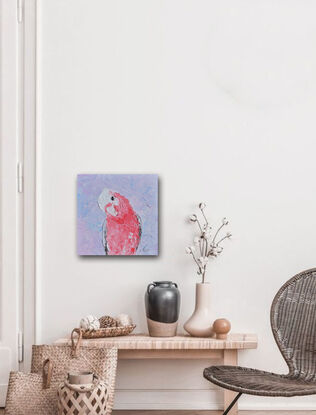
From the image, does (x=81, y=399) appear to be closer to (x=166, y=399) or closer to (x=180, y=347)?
(x=180, y=347)

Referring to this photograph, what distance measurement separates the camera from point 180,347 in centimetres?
335

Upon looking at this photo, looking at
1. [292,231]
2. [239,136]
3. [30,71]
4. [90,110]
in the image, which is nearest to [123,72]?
[90,110]

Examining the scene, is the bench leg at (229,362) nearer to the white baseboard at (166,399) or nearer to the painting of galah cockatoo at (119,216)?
the white baseboard at (166,399)

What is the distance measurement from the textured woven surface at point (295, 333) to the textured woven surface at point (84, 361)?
544mm

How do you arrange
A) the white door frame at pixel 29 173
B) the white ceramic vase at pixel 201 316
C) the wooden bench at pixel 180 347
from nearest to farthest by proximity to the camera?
1. the wooden bench at pixel 180 347
2. the white ceramic vase at pixel 201 316
3. the white door frame at pixel 29 173

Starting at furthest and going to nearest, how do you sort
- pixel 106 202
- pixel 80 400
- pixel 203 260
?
pixel 106 202
pixel 203 260
pixel 80 400

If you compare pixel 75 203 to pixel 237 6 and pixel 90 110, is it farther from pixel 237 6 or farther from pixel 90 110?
pixel 237 6

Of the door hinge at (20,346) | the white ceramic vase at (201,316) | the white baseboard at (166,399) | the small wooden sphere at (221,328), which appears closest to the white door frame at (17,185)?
the door hinge at (20,346)

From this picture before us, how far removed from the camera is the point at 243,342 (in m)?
3.35

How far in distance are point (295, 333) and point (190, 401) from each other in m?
0.82

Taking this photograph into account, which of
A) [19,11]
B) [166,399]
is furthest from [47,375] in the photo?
[19,11]

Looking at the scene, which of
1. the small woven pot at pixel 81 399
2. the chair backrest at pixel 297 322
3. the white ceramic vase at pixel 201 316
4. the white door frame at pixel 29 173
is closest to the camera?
the small woven pot at pixel 81 399

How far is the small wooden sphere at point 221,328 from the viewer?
341 centimetres

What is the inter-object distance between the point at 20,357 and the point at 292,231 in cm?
167
